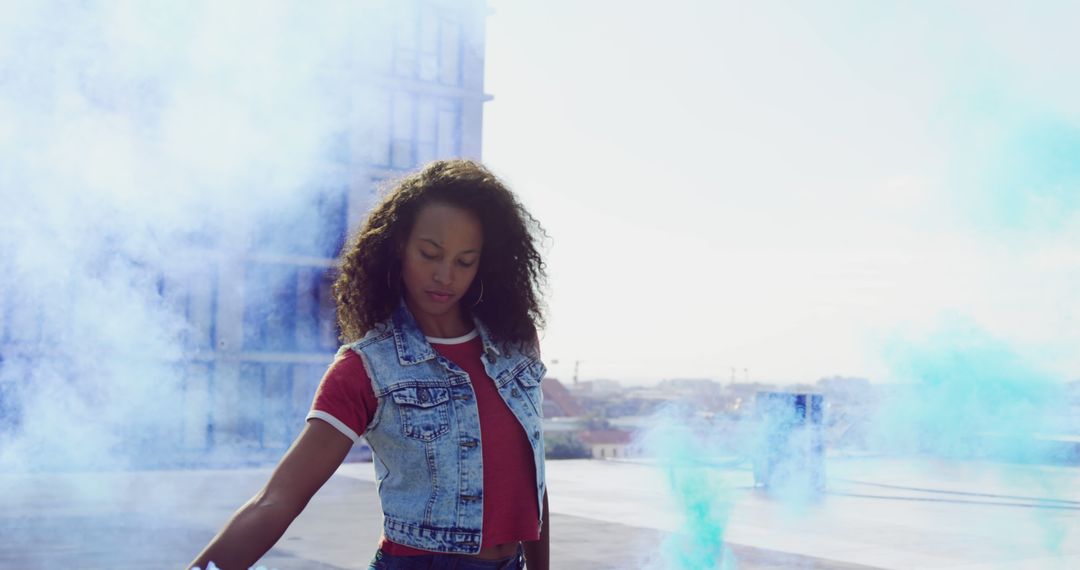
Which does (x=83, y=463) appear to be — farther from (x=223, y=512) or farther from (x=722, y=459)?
(x=722, y=459)

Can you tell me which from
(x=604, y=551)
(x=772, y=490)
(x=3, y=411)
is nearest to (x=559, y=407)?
(x=772, y=490)

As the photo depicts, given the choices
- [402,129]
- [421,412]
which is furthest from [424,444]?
[402,129]

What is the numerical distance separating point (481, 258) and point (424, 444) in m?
0.37

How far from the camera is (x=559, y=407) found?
1661 centimetres

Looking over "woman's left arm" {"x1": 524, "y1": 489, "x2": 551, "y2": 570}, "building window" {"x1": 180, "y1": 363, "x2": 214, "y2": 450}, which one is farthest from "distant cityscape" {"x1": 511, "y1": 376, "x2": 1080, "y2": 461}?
"building window" {"x1": 180, "y1": 363, "x2": 214, "y2": 450}

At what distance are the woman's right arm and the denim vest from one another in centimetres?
9

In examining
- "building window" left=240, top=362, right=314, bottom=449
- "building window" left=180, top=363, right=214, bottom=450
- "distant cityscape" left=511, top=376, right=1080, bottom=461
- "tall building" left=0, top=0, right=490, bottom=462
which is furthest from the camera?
"building window" left=240, top=362, right=314, bottom=449

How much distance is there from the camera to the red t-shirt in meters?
1.56

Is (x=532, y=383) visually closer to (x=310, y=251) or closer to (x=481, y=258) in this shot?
(x=481, y=258)

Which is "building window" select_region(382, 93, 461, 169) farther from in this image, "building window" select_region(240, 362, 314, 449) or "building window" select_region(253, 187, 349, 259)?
"building window" select_region(240, 362, 314, 449)

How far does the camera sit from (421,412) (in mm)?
1599

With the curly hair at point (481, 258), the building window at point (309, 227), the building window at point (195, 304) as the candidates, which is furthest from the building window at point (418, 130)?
the curly hair at point (481, 258)

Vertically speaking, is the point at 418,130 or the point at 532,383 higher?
the point at 418,130

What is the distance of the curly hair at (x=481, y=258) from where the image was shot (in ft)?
5.67
